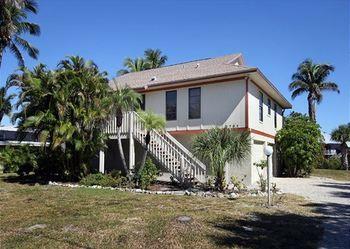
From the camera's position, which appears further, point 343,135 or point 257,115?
point 343,135

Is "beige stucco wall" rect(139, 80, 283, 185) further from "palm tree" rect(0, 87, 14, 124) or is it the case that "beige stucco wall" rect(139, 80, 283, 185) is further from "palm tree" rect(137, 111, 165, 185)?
"palm tree" rect(0, 87, 14, 124)

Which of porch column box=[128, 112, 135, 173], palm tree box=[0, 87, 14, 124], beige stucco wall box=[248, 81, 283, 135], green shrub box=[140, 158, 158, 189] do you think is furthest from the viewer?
palm tree box=[0, 87, 14, 124]

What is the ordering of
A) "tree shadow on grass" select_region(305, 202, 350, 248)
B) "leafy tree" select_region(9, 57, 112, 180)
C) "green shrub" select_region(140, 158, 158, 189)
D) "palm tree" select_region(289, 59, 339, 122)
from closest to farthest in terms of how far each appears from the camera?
"tree shadow on grass" select_region(305, 202, 350, 248)
"green shrub" select_region(140, 158, 158, 189)
"leafy tree" select_region(9, 57, 112, 180)
"palm tree" select_region(289, 59, 339, 122)

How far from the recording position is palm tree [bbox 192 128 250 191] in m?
14.3

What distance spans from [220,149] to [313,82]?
2893 centimetres

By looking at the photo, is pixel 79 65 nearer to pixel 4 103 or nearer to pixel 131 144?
pixel 131 144

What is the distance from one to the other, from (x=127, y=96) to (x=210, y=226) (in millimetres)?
9328

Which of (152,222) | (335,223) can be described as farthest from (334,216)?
(152,222)

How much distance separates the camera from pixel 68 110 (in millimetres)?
17016

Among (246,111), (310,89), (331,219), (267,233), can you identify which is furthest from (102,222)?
(310,89)

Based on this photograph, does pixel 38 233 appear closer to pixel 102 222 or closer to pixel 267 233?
pixel 102 222

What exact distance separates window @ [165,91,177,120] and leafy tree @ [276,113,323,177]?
320 inches

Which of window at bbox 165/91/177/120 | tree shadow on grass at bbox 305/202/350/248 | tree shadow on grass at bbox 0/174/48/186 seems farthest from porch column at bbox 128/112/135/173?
tree shadow on grass at bbox 305/202/350/248

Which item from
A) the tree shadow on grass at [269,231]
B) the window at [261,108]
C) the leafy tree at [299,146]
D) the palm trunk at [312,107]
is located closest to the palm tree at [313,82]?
the palm trunk at [312,107]
